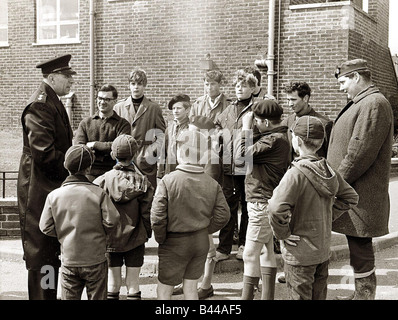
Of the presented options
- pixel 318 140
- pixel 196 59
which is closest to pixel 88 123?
pixel 318 140

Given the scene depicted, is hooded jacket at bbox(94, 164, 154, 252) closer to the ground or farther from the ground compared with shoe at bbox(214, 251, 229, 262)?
farther from the ground

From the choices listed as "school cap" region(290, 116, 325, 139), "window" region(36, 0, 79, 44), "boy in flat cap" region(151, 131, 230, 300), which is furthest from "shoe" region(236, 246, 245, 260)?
"window" region(36, 0, 79, 44)

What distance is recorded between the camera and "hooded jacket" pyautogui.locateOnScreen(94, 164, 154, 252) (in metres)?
3.81

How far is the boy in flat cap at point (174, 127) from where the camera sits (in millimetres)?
5059

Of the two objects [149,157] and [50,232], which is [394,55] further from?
[50,232]

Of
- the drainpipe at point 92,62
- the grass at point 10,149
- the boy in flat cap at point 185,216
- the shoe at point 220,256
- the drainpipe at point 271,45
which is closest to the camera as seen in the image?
the boy in flat cap at point 185,216

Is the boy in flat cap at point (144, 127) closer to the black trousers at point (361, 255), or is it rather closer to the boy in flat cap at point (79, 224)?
the boy in flat cap at point (79, 224)

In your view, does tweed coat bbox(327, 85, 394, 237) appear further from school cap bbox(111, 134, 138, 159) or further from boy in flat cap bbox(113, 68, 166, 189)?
boy in flat cap bbox(113, 68, 166, 189)

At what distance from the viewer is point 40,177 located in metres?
3.94

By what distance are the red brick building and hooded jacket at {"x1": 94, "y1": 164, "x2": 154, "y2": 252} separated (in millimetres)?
5432

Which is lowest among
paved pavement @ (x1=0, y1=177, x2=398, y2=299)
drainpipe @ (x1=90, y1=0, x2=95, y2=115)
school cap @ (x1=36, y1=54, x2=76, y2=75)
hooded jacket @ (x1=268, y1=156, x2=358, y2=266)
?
paved pavement @ (x1=0, y1=177, x2=398, y2=299)

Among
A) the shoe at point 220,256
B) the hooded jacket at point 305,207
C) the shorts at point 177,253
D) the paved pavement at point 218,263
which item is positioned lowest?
the paved pavement at point 218,263

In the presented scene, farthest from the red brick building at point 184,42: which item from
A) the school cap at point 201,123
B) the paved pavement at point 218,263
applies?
the school cap at point 201,123

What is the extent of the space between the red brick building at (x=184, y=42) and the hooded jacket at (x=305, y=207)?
5.49 meters
